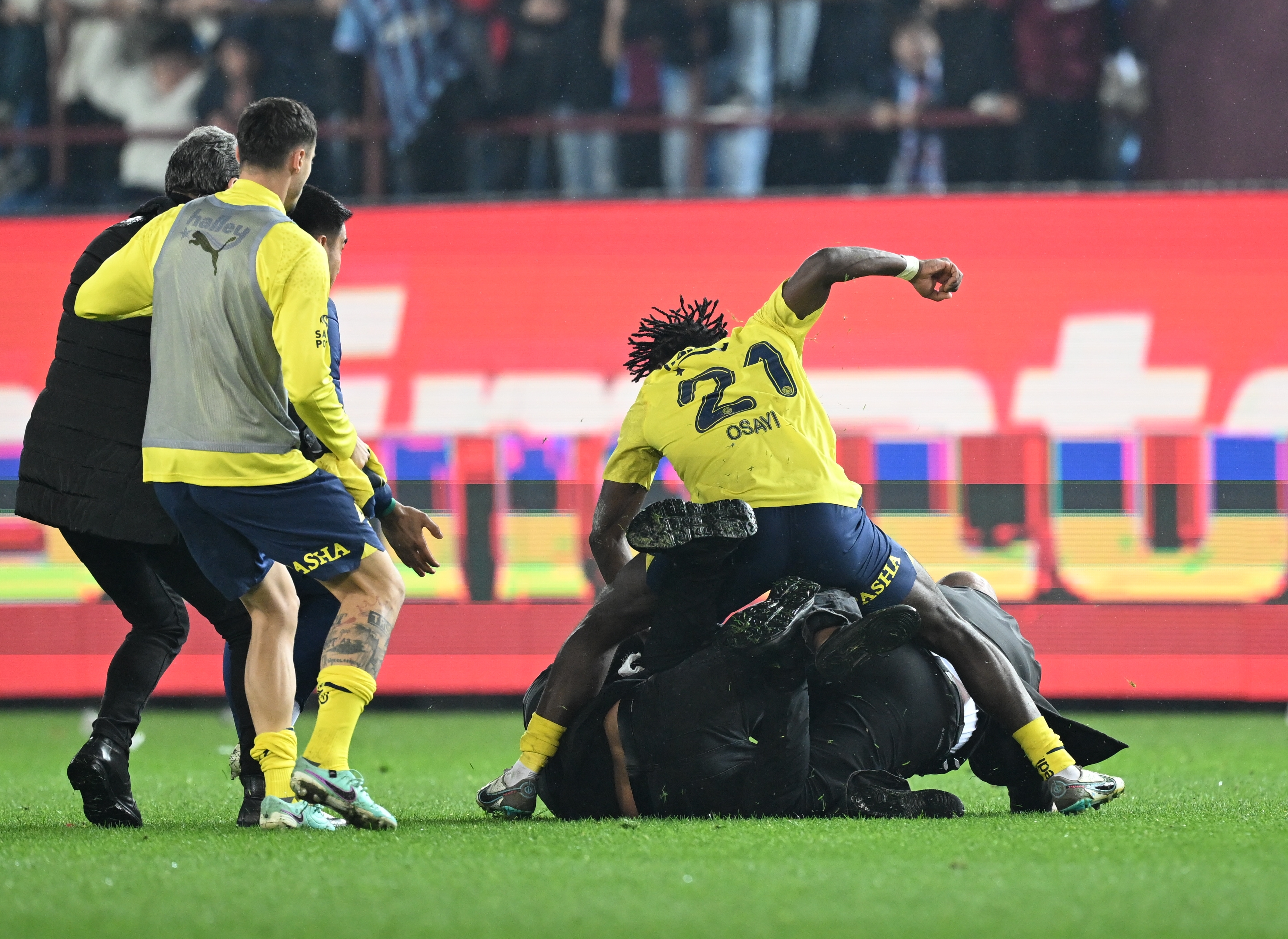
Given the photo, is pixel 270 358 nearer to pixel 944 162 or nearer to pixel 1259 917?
pixel 1259 917

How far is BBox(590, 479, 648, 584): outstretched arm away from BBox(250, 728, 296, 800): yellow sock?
1.03 metres

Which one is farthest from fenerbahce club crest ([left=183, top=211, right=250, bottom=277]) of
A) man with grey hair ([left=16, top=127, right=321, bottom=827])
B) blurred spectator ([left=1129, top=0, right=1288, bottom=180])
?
blurred spectator ([left=1129, top=0, right=1288, bottom=180])

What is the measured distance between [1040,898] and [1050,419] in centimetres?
497

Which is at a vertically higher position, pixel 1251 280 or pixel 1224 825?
pixel 1251 280

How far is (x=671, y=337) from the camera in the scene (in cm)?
431

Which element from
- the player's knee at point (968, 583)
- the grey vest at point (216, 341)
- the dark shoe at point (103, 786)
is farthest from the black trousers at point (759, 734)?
the dark shoe at point (103, 786)

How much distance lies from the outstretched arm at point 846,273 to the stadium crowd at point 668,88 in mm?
5360

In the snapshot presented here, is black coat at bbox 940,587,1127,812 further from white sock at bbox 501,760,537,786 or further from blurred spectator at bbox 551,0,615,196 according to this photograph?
blurred spectator at bbox 551,0,615,196

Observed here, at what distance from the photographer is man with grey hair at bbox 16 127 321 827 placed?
386 cm

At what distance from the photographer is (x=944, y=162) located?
9.76 meters

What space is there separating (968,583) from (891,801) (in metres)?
0.93

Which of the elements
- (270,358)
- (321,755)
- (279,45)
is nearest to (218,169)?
(270,358)

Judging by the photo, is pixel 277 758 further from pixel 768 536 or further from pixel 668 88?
pixel 668 88

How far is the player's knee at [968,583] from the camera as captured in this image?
4.49 m
